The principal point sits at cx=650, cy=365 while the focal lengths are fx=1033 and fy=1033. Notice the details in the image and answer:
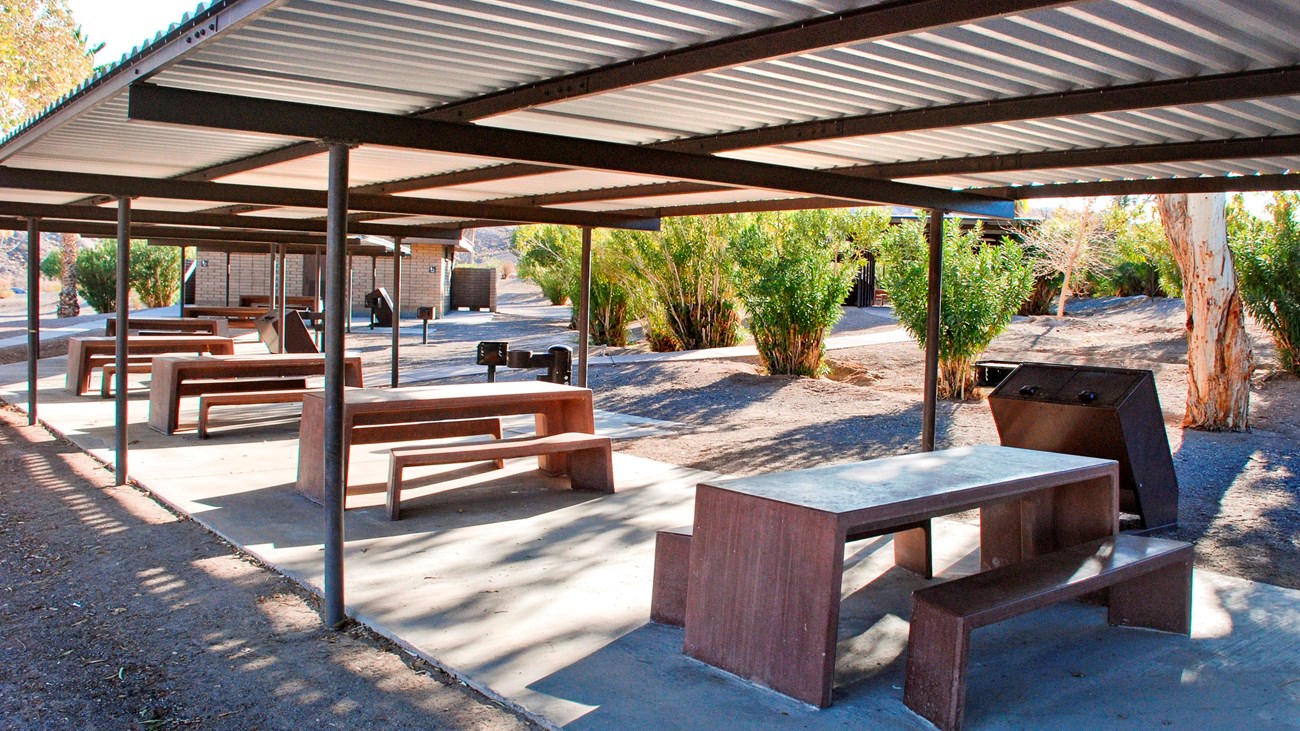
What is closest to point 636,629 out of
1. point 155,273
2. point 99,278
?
point 155,273

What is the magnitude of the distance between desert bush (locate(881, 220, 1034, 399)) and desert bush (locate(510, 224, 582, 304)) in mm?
6731

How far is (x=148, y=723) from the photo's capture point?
358cm

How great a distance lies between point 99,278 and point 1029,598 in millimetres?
33077

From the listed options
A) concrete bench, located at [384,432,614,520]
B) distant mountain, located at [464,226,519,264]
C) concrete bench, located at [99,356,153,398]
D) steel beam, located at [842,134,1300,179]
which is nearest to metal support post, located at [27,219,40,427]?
concrete bench, located at [99,356,153,398]

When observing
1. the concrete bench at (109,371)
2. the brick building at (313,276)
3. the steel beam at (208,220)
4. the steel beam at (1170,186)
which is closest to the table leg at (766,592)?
the steel beam at (1170,186)

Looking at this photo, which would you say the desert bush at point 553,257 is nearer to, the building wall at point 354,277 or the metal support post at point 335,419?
the building wall at point 354,277

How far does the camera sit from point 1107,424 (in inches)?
244

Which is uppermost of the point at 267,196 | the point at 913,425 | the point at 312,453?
the point at 267,196

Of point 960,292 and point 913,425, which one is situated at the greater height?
point 960,292

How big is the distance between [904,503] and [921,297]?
9398 mm

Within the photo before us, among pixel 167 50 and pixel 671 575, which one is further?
pixel 671 575

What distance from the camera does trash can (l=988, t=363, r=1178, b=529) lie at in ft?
20.4

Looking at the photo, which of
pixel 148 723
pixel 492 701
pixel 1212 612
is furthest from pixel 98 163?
pixel 1212 612

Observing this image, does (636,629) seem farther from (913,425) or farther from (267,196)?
(913,425)
